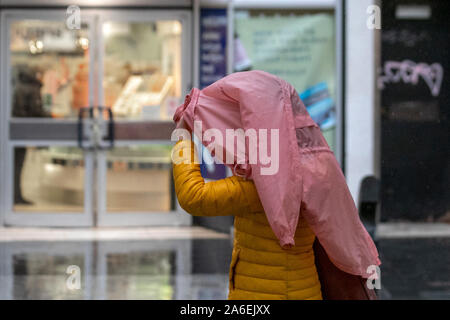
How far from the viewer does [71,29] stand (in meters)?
9.13

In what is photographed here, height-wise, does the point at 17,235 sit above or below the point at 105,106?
below

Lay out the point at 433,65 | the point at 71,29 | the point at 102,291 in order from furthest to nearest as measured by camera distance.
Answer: the point at 71,29 < the point at 433,65 < the point at 102,291

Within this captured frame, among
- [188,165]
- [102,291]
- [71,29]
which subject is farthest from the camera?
[71,29]

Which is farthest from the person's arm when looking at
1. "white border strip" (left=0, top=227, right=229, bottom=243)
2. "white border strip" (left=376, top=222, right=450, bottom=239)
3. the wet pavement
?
"white border strip" (left=0, top=227, right=229, bottom=243)

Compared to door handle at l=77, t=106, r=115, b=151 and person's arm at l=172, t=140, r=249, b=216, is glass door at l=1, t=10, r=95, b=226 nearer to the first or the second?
door handle at l=77, t=106, r=115, b=151

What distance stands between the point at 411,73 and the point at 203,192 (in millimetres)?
6214

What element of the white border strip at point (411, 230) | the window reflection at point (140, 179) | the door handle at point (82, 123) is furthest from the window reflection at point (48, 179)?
the white border strip at point (411, 230)

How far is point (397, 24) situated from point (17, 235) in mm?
5112

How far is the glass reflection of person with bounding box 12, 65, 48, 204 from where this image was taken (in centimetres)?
913

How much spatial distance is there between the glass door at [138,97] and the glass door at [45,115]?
0.75ft

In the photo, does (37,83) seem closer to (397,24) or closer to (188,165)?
(397,24)

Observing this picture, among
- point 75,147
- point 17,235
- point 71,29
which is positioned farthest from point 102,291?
point 71,29

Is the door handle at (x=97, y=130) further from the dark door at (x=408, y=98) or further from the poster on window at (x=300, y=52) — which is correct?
the dark door at (x=408, y=98)

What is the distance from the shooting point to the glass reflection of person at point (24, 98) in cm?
913
